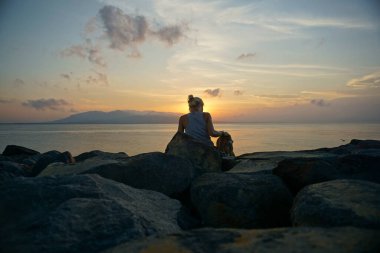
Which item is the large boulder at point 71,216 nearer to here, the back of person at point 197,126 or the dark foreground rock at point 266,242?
the dark foreground rock at point 266,242

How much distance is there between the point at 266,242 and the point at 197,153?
3705 mm

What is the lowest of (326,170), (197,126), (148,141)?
(148,141)

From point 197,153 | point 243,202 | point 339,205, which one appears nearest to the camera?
point 339,205

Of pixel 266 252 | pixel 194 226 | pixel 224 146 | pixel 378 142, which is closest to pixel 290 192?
pixel 194 226

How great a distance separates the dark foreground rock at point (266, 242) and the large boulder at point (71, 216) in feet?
1.35

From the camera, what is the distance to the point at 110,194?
313 cm

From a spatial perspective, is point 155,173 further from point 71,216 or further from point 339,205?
point 339,205

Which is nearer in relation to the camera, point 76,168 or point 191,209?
point 191,209

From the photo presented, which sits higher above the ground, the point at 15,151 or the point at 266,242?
the point at 266,242

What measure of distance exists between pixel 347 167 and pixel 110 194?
3164 mm

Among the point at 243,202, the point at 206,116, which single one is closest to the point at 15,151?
the point at 206,116

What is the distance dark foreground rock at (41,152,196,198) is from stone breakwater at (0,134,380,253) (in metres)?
0.01

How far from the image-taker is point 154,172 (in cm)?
450

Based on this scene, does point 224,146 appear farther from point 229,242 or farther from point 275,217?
point 229,242
